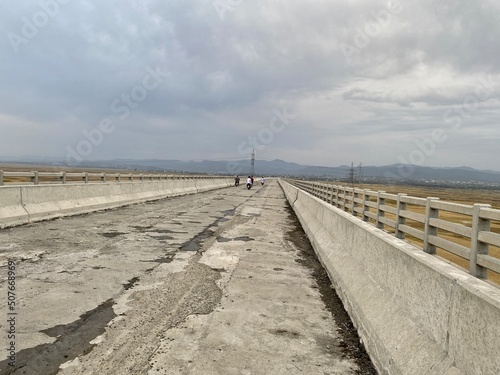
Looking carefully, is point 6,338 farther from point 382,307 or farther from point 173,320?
point 382,307

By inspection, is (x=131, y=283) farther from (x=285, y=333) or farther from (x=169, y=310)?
(x=285, y=333)

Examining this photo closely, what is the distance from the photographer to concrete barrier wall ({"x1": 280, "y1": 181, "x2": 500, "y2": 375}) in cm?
282

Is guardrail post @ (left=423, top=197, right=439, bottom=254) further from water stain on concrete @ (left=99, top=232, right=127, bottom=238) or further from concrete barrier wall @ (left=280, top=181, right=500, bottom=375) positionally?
water stain on concrete @ (left=99, top=232, right=127, bottom=238)

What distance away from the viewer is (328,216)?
1073cm

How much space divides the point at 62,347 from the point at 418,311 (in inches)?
146

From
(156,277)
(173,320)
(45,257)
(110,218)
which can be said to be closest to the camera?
(173,320)

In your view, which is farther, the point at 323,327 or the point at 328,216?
the point at 328,216

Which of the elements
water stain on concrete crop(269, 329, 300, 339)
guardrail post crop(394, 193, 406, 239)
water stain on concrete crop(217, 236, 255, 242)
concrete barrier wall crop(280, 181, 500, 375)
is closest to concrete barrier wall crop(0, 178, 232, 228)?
water stain on concrete crop(217, 236, 255, 242)

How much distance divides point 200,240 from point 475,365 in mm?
8879

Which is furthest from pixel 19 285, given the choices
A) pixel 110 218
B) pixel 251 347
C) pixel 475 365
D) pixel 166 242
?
pixel 110 218

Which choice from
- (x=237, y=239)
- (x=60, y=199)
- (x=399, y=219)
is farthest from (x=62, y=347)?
(x=60, y=199)

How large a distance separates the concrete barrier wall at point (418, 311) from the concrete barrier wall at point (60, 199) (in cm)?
1097

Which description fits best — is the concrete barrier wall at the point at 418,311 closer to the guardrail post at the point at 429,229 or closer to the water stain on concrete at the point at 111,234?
the guardrail post at the point at 429,229

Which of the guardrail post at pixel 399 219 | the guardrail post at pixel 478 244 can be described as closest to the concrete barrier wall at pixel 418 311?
the guardrail post at pixel 478 244
